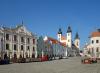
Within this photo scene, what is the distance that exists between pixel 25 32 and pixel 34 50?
26.3ft

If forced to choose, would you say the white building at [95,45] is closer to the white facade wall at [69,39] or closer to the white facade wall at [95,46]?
the white facade wall at [95,46]

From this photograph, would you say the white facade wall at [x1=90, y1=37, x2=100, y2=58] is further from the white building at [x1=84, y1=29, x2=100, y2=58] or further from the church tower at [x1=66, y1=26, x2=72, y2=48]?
the church tower at [x1=66, y1=26, x2=72, y2=48]

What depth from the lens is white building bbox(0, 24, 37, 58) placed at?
2827 inches

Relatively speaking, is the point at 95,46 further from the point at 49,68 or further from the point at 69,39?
the point at 69,39

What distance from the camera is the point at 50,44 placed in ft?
391

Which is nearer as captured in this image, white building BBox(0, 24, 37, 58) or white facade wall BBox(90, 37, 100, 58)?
white building BBox(0, 24, 37, 58)

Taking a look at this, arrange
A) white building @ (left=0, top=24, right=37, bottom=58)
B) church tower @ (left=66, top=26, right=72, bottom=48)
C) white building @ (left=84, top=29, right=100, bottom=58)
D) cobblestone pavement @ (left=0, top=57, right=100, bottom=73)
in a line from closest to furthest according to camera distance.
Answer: cobblestone pavement @ (left=0, top=57, right=100, bottom=73) → white building @ (left=0, top=24, right=37, bottom=58) → white building @ (left=84, top=29, right=100, bottom=58) → church tower @ (left=66, top=26, right=72, bottom=48)

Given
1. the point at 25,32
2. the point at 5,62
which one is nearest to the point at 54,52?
the point at 25,32

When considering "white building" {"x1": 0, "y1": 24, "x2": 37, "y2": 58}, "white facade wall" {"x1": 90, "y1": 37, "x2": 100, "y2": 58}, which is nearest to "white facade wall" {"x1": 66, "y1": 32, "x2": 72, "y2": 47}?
"white facade wall" {"x1": 90, "y1": 37, "x2": 100, "y2": 58}

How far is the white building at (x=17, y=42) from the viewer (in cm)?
7181

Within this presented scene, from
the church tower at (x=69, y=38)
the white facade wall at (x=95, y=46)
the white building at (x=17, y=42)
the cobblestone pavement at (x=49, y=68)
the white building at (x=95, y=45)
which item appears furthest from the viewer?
the church tower at (x=69, y=38)

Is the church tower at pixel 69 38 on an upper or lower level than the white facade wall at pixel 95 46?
upper

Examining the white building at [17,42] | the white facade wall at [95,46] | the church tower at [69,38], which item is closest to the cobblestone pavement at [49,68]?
the white building at [17,42]

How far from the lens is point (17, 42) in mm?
79125
